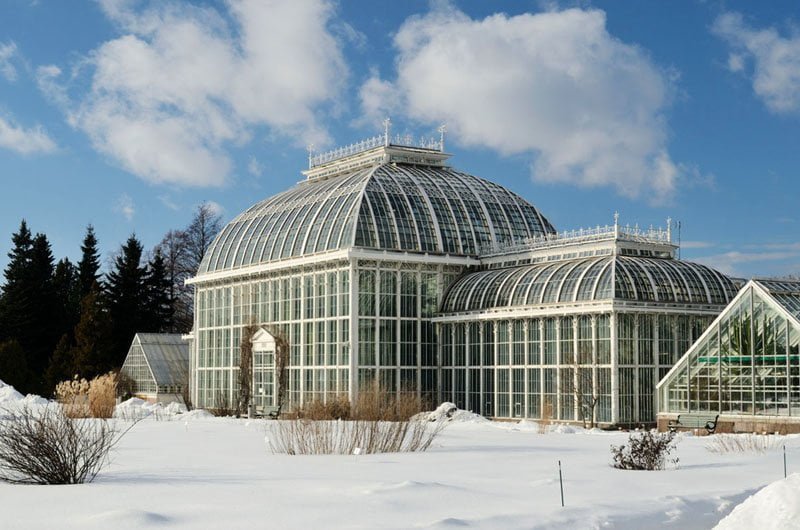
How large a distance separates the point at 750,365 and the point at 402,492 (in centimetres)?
2718

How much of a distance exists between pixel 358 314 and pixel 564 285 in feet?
38.1

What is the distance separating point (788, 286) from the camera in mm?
45688

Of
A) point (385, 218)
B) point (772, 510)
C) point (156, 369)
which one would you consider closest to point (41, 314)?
point (156, 369)

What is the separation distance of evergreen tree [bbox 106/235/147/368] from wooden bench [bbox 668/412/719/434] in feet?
186

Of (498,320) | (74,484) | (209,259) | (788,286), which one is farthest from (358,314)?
(74,484)

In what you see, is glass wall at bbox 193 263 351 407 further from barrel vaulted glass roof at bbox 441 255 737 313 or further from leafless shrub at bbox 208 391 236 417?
barrel vaulted glass roof at bbox 441 255 737 313

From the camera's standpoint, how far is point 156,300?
9481 centimetres

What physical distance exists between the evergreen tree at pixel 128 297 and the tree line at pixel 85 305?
83 millimetres

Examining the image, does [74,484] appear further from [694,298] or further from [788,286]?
[694,298]

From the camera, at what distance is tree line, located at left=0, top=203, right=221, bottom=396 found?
83.9 m

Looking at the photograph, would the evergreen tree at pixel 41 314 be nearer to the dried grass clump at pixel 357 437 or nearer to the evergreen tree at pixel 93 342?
the evergreen tree at pixel 93 342

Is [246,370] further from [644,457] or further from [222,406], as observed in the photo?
[644,457]

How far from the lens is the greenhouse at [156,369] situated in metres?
78.2

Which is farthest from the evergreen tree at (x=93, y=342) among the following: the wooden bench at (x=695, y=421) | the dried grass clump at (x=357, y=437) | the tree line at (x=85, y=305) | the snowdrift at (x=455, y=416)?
the dried grass clump at (x=357, y=437)
